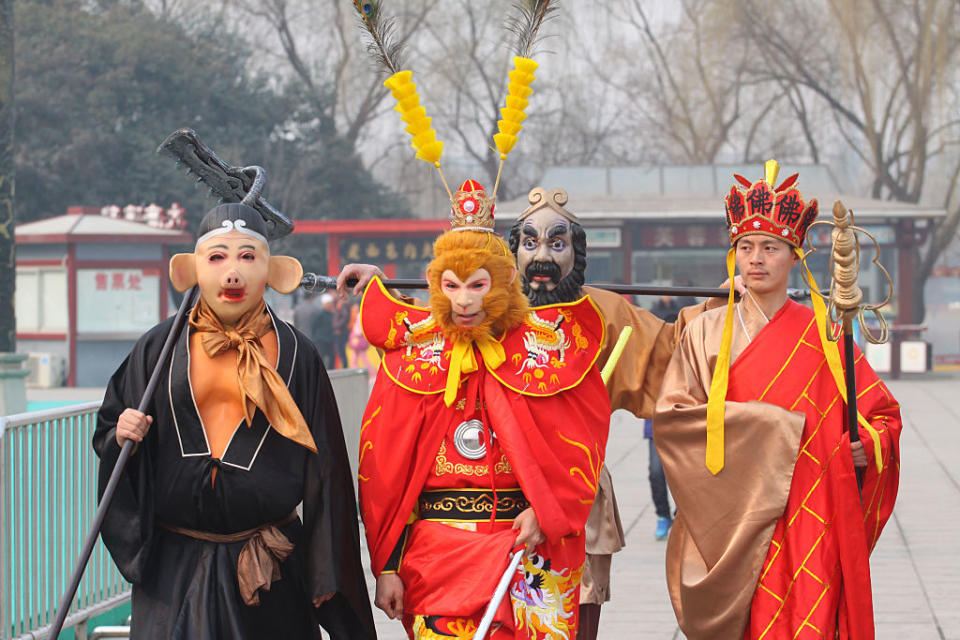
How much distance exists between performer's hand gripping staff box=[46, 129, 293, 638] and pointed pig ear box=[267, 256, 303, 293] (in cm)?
23

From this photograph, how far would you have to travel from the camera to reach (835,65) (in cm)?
2688

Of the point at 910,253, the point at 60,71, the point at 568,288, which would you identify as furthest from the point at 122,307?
the point at 568,288

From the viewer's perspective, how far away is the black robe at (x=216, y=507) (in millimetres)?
3584

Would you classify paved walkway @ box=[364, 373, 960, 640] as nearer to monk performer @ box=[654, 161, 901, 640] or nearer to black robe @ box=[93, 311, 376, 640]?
monk performer @ box=[654, 161, 901, 640]

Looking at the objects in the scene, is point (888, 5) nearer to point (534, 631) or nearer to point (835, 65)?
point (835, 65)

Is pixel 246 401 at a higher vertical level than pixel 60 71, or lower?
lower

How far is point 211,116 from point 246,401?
26.7m

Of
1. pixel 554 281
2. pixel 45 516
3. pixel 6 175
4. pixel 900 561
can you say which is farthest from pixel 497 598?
pixel 6 175

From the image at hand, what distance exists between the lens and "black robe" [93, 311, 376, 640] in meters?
3.58

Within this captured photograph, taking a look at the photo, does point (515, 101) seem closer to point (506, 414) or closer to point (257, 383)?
point (506, 414)

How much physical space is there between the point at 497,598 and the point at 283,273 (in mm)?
1242

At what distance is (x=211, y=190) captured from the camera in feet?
13.6

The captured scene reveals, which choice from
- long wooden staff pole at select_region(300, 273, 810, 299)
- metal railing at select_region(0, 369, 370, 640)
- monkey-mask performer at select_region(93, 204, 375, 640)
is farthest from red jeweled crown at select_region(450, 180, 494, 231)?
metal railing at select_region(0, 369, 370, 640)

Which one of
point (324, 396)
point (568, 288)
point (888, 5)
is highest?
point (888, 5)
